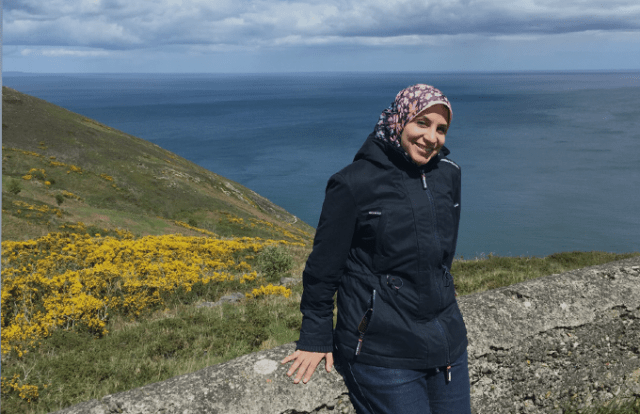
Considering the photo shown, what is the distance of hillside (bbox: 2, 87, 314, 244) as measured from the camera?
76.9ft

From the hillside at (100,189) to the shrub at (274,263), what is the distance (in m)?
8.29

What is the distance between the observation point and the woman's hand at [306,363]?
3.00m

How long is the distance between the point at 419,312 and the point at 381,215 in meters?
0.61

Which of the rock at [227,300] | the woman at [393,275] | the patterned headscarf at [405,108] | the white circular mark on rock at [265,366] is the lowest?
the rock at [227,300]

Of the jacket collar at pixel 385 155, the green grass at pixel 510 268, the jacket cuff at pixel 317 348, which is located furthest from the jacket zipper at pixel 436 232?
the green grass at pixel 510 268

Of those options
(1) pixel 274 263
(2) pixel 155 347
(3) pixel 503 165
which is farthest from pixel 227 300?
(3) pixel 503 165

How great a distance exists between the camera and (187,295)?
36.6 ft

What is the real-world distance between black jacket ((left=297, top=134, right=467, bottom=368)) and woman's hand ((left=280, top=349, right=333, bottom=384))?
0.31 ft

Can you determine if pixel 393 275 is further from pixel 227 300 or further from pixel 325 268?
pixel 227 300

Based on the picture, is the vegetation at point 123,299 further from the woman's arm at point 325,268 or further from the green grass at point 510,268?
the woman's arm at point 325,268

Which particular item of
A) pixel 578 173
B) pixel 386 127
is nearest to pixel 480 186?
pixel 578 173

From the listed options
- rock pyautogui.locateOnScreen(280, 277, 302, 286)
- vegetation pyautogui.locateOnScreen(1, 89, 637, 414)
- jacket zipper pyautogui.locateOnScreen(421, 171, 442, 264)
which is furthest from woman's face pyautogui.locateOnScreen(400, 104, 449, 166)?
rock pyautogui.locateOnScreen(280, 277, 302, 286)

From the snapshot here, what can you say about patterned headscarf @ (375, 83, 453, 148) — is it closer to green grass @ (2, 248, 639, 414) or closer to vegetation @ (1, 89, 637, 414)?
green grass @ (2, 248, 639, 414)

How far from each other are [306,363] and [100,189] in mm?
35606
